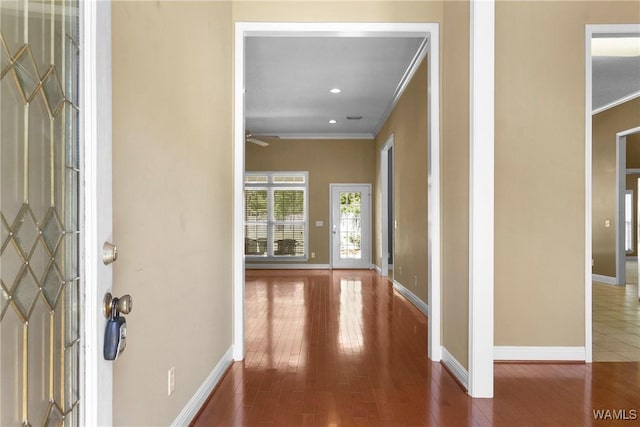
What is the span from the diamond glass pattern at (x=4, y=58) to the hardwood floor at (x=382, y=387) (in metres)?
2.07

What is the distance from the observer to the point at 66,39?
1.02m

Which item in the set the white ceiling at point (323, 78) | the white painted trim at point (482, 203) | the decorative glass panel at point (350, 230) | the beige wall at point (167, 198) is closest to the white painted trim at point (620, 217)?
the white ceiling at point (323, 78)

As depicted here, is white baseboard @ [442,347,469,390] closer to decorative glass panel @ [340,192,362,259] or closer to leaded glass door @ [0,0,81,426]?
leaded glass door @ [0,0,81,426]

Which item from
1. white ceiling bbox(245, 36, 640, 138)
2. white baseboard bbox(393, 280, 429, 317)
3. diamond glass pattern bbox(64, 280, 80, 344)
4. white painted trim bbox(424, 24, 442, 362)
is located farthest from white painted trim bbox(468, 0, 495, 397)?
diamond glass pattern bbox(64, 280, 80, 344)

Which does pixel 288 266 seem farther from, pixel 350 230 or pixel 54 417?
pixel 54 417

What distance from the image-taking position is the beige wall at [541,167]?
10.7 ft

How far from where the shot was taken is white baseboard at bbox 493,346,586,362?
10.6 ft

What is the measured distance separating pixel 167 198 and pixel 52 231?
1.00 meters

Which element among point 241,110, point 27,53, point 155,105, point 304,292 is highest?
point 241,110

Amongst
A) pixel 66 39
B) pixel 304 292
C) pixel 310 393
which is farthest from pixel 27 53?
pixel 304 292

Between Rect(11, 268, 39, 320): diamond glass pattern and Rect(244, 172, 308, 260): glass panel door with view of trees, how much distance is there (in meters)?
8.89

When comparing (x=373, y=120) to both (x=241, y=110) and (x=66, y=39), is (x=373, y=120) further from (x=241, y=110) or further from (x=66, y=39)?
(x=66, y=39)

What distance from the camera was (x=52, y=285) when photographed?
0.99 meters

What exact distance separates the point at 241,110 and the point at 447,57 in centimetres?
176
